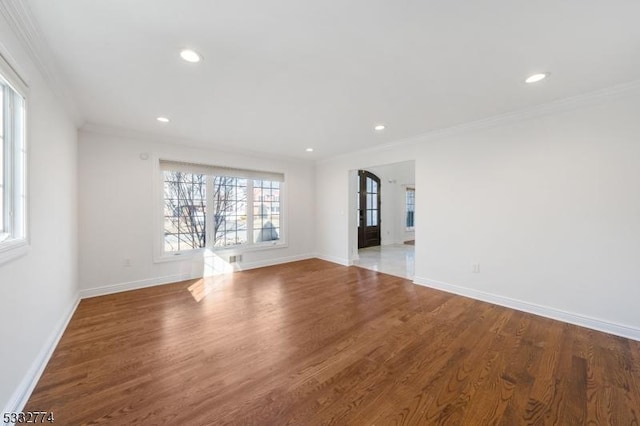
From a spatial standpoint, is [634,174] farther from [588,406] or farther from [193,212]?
[193,212]

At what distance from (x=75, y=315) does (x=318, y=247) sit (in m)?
4.33

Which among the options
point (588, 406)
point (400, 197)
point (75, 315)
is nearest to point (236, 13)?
point (588, 406)

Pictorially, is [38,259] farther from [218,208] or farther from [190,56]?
[218,208]

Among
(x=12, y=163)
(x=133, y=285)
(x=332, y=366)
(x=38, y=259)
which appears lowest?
(x=332, y=366)

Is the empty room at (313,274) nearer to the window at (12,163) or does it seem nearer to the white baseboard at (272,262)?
the window at (12,163)

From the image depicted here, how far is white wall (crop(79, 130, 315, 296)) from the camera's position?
353 centimetres

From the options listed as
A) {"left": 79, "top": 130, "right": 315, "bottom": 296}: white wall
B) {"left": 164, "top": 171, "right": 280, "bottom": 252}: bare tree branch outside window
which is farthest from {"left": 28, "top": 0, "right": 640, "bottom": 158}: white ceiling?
{"left": 164, "top": 171, "right": 280, "bottom": 252}: bare tree branch outside window

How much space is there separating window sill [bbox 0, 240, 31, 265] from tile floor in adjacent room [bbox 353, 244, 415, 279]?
461cm

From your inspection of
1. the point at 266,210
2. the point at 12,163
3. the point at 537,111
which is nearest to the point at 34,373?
the point at 12,163

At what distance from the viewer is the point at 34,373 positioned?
6.03 feet

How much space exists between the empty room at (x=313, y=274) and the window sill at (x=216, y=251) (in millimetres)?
76

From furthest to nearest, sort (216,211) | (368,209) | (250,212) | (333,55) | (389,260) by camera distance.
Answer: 1. (368,209)
2. (389,260)
3. (250,212)
4. (216,211)
5. (333,55)

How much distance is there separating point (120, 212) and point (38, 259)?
6.48 feet

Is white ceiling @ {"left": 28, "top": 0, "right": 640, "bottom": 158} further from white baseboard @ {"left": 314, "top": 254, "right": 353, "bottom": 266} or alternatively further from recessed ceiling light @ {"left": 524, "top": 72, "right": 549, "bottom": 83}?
white baseboard @ {"left": 314, "top": 254, "right": 353, "bottom": 266}
